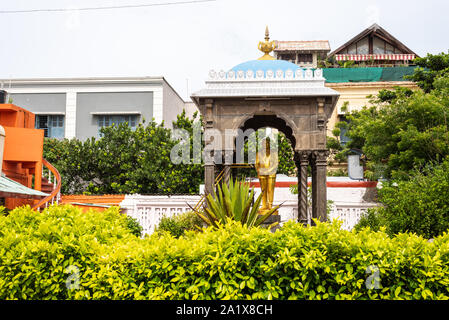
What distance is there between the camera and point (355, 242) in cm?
353

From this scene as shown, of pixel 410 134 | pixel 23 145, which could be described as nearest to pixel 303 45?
pixel 410 134

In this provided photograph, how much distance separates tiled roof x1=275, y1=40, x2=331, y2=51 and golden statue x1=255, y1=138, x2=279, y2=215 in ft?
94.5

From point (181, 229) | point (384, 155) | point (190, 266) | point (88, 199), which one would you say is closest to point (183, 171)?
point (88, 199)

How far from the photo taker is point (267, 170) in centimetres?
992

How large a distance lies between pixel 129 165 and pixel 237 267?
15.2 m

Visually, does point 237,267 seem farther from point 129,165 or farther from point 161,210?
point 129,165

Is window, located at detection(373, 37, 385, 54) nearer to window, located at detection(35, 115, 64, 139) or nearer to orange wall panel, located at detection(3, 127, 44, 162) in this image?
window, located at detection(35, 115, 64, 139)

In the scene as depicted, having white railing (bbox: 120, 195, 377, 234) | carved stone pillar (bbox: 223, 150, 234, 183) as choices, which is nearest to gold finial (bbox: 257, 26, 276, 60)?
carved stone pillar (bbox: 223, 150, 234, 183)

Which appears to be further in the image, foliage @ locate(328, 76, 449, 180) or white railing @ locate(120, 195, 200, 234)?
white railing @ locate(120, 195, 200, 234)

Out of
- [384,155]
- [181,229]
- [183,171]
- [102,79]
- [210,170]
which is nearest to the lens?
[210,170]

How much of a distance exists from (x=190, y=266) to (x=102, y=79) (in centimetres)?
2262

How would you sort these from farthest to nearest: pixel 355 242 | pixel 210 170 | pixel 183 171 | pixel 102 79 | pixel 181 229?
Answer: pixel 102 79 < pixel 183 171 < pixel 181 229 < pixel 210 170 < pixel 355 242

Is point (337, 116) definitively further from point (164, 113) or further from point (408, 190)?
point (408, 190)

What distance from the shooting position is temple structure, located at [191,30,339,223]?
8.84 metres
